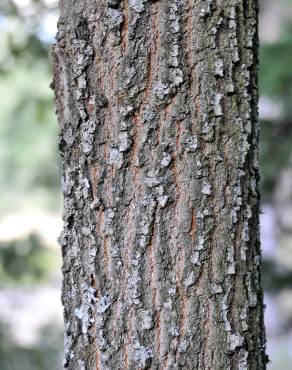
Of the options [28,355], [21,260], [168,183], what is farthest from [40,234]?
[168,183]

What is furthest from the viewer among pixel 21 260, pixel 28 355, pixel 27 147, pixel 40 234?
pixel 27 147

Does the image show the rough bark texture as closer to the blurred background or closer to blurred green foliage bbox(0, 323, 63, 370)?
the blurred background

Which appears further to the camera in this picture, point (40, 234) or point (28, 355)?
point (40, 234)

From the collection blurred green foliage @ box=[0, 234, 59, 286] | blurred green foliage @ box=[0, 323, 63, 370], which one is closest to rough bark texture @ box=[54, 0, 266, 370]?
blurred green foliage @ box=[0, 323, 63, 370]

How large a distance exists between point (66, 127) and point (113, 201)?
8.1 inches

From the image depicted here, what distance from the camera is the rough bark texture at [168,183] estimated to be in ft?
5.20

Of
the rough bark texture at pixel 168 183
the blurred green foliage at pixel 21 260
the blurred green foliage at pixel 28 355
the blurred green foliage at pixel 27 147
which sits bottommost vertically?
the rough bark texture at pixel 168 183

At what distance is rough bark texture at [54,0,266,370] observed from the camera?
5.20ft

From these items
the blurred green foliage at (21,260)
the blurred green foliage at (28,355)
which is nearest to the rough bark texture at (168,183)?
the blurred green foliage at (28,355)

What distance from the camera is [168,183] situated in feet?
5.20

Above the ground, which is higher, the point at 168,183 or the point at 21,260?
the point at 21,260

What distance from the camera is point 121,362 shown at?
1615 millimetres

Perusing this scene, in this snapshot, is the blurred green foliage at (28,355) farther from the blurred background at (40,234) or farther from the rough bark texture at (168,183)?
the rough bark texture at (168,183)

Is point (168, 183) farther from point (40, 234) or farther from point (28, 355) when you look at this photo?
point (40, 234)
